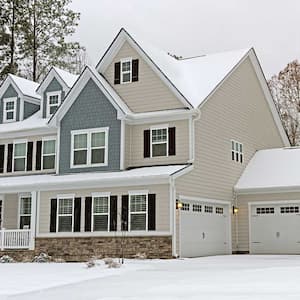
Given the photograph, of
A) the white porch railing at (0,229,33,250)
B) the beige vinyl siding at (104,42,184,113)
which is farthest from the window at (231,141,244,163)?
the white porch railing at (0,229,33,250)

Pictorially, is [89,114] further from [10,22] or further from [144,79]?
[10,22]

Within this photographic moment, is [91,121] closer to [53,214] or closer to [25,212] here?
[53,214]

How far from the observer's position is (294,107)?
39594 mm

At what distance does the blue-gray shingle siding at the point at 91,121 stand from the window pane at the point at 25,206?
2256mm

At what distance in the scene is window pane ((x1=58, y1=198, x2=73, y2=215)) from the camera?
23875 mm

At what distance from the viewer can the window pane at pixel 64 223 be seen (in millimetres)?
23712

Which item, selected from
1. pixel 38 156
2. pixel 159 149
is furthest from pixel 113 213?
pixel 38 156

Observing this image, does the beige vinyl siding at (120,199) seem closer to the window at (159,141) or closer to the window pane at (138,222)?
the window pane at (138,222)

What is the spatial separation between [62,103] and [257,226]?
9579 mm

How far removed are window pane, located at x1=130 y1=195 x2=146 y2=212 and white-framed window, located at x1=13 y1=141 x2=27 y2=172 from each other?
689 centimetres

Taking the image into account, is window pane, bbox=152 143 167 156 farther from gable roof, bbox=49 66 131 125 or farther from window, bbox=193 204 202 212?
window, bbox=193 204 202 212

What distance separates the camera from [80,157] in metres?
25.1

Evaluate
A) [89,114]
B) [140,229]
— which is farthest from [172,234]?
[89,114]

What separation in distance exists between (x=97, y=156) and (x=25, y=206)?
166 inches
